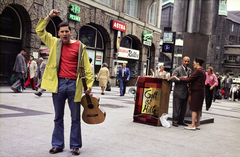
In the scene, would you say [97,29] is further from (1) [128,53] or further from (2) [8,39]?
(2) [8,39]

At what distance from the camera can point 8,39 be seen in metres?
14.3

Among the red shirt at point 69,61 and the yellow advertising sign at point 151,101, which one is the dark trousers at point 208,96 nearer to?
the yellow advertising sign at point 151,101

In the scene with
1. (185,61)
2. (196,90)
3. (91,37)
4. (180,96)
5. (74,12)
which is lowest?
(180,96)

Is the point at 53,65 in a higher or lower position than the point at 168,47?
lower

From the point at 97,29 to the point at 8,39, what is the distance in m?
7.62

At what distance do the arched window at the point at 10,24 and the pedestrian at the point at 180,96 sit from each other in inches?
387

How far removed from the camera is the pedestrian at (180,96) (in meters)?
7.35

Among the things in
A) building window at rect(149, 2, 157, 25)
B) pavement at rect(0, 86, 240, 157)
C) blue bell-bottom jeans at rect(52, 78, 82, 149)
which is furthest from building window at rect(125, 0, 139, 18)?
blue bell-bottom jeans at rect(52, 78, 82, 149)

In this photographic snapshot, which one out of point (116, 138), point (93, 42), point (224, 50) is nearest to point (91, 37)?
point (93, 42)

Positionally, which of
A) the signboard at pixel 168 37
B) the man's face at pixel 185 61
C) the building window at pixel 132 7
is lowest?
the man's face at pixel 185 61

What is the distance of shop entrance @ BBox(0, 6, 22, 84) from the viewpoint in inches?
556

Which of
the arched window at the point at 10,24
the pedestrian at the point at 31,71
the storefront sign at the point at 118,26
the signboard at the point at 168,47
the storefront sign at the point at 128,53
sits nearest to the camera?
the signboard at the point at 168,47

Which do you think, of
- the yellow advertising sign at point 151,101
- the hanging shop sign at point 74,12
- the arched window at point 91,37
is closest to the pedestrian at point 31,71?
the hanging shop sign at point 74,12

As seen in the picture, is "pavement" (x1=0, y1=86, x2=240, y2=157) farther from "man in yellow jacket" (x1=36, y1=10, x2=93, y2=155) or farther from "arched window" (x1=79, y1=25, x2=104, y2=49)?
"arched window" (x1=79, y1=25, x2=104, y2=49)
